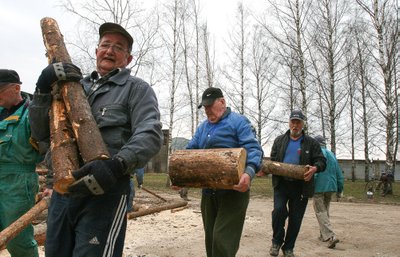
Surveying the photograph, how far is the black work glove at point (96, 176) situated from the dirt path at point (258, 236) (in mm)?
4115

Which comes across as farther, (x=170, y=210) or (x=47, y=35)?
(x=170, y=210)

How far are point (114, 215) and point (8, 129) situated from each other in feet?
7.60

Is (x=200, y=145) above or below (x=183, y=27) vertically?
below

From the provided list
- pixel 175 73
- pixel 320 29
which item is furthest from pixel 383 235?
pixel 175 73

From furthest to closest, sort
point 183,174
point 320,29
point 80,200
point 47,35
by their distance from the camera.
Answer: point 320,29, point 183,174, point 47,35, point 80,200

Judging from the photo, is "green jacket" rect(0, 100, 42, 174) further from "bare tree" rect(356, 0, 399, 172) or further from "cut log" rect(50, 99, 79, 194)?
"bare tree" rect(356, 0, 399, 172)

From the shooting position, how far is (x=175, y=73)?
81.6 feet

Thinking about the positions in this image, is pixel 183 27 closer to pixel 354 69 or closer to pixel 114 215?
pixel 354 69

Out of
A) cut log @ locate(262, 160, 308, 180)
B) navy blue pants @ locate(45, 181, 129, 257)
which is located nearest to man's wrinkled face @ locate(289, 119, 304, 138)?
cut log @ locate(262, 160, 308, 180)

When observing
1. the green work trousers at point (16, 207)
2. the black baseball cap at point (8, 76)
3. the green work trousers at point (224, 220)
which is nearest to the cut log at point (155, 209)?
the green work trousers at point (224, 220)

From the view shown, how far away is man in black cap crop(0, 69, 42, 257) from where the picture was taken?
13.6 feet

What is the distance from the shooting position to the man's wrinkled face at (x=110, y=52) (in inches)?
117

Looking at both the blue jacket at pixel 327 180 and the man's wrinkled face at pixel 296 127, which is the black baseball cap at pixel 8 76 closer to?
the man's wrinkled face at pixel 296 127

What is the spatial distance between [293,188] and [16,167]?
397cm
